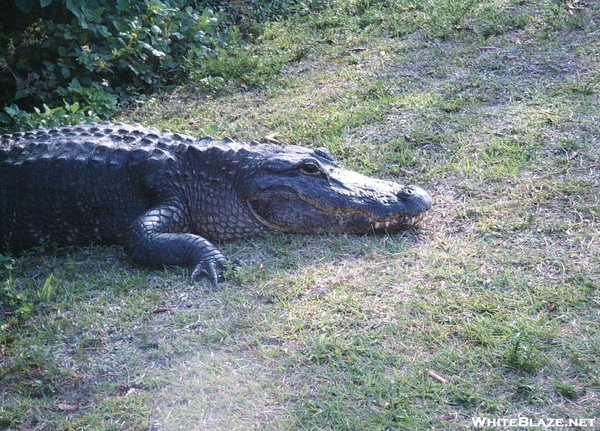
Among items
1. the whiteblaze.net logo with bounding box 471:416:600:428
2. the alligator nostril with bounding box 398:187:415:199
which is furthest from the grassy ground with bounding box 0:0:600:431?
the alligator nostril with bounding box 398:187:415:199

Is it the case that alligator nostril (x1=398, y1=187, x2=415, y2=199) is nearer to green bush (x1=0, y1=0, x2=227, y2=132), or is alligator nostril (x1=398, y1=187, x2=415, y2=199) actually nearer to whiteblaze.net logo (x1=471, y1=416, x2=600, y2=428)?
whiteblaze.net logo (x1=471, y1=416, x2=600, y2=428)

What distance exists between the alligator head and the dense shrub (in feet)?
9.64

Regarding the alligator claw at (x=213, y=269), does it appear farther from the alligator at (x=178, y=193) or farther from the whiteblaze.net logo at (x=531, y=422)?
the whiteblaze.net logo at (x=531, y=422)

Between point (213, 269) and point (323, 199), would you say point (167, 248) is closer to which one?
point (213, 269)

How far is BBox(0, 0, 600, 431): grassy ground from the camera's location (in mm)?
3164

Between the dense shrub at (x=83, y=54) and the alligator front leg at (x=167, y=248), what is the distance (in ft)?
8.70

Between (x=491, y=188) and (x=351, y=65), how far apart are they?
351 cm

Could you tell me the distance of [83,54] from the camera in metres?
7.42

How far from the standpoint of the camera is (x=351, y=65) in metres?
8.08

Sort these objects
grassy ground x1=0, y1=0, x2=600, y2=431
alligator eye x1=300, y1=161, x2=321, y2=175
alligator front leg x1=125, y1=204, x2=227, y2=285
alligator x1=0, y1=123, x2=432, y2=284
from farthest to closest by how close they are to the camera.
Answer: alligator eye x1=300, y1=161, x2=321, y2=175 < alligator x1=0, y1=123, x2=432, y2=284 < alligator front leg x1=125, y1=204, x2=227, y2=285 < grassy ground x1=0, y1=0, x2=600, y2=431

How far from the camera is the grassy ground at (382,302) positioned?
3164 mm

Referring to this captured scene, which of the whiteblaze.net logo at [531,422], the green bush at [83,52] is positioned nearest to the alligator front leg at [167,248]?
the whiteblaze.net logo at [531,422]

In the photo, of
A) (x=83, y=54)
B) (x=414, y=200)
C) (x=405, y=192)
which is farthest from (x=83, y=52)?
(x=414, y=200)

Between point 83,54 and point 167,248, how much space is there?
385 centimetres
